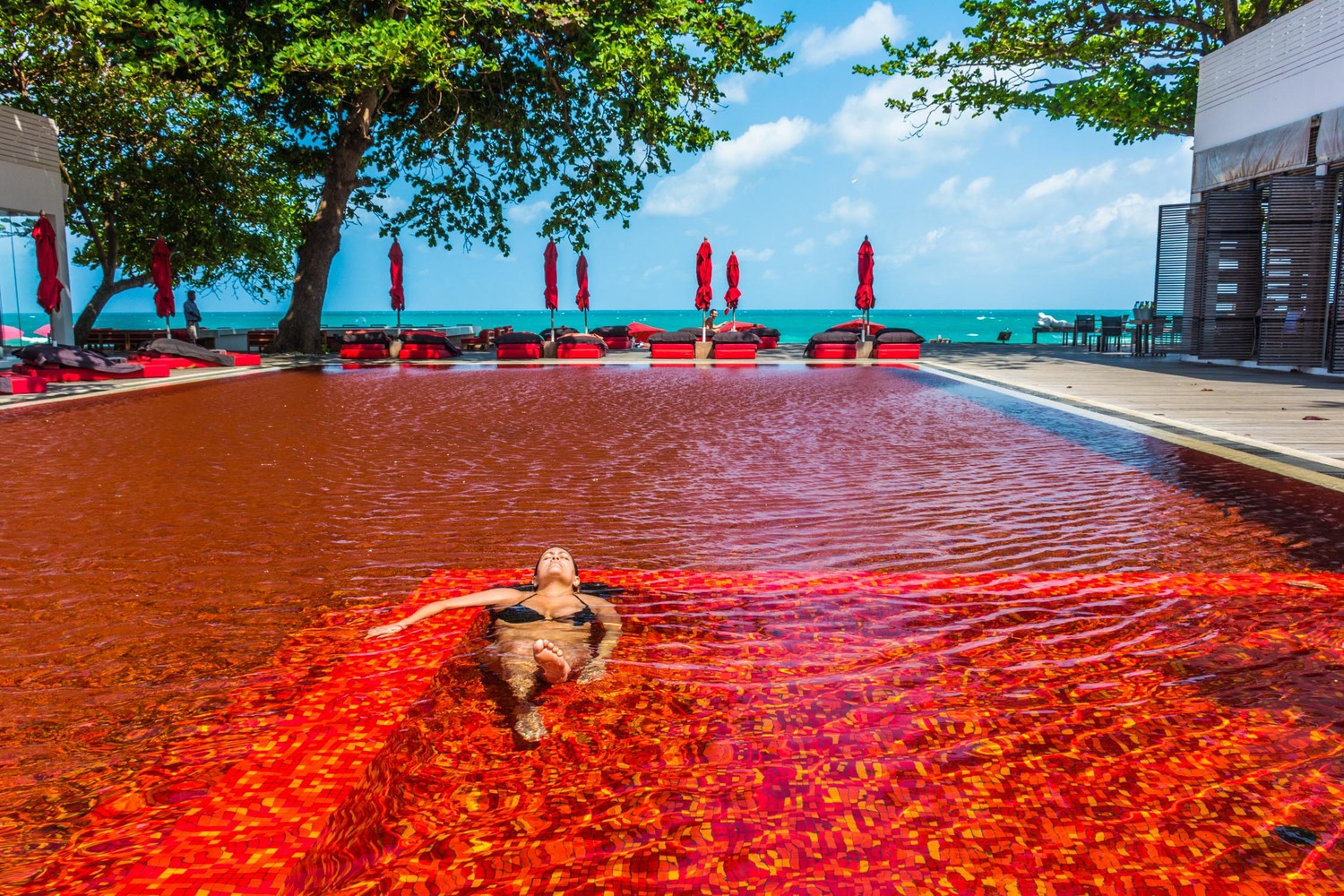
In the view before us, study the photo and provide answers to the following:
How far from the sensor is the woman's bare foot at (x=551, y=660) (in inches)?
122

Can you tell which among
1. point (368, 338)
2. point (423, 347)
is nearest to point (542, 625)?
point (423, 347)

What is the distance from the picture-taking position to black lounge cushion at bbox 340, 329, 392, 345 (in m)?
24.8

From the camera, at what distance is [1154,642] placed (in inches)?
141

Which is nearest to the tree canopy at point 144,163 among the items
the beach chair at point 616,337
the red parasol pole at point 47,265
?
the red parasol pole at point 47,265

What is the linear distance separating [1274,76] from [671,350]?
13.9m

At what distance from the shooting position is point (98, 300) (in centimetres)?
2716

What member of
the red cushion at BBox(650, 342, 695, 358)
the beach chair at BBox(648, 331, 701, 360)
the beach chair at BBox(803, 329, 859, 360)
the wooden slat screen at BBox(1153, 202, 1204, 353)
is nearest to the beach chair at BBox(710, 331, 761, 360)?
the beach chair at BBox(648, 331, 701, 360)

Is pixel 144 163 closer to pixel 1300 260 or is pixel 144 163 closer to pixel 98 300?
pixel 98 300

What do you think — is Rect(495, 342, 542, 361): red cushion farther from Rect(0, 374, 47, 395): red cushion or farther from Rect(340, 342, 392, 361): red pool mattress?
Rect(0, 374, 47, 395): red cushion

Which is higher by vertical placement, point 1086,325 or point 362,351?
point 1086,325

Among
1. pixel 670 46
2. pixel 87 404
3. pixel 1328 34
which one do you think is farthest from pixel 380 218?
pixel 1328 34

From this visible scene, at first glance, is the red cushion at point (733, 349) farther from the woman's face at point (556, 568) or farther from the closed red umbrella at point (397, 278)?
the woman's face at point (556, 568)

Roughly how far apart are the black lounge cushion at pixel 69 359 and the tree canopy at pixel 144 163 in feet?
27.3

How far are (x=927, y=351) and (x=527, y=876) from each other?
2505 cm
